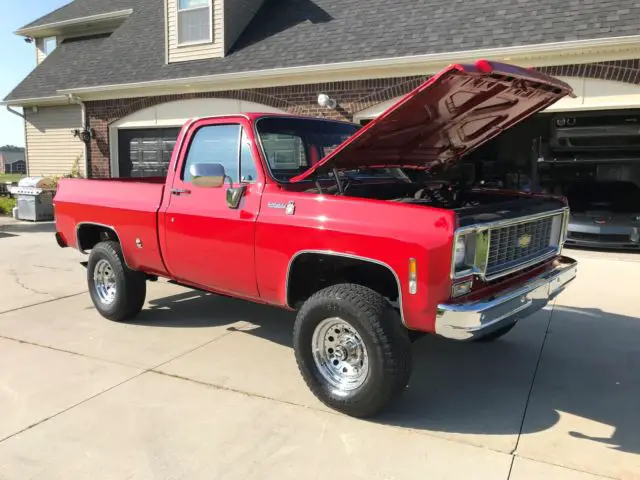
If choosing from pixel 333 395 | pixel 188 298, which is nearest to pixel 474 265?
pixel 333 395

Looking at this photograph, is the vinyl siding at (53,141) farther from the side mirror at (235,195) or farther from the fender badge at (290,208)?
the fender badge at (290,208)

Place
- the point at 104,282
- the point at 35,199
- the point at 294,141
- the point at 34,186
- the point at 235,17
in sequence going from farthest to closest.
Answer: the point at 34,186 < the point at 35,199 < the point at 235,17 < the point at 104,282 < the point at 294,141

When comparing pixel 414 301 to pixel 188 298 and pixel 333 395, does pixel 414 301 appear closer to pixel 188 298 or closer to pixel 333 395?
pixel 333 395

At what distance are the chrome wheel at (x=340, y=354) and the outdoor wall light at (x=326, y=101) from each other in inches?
306

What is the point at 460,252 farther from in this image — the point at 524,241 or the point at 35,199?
the point at 35,199

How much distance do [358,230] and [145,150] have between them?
1198 cm

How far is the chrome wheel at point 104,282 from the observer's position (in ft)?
18.6

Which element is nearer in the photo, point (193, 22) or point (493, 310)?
point (493, 310)

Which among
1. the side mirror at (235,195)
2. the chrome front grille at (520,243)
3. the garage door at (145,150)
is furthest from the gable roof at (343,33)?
the side mirror at (235,195)

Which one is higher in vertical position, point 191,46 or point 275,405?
point 191,46

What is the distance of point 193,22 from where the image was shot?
13.6 metres

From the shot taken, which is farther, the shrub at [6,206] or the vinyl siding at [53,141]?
the vinyl siding at [53,141]

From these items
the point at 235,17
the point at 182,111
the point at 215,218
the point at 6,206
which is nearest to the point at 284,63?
the point at 235,17

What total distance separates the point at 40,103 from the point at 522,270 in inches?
651
